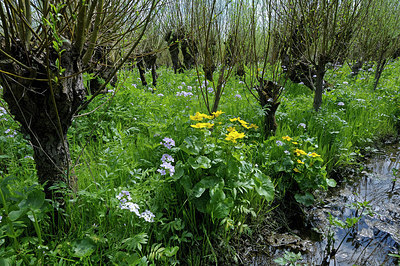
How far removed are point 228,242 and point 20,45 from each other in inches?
73.8

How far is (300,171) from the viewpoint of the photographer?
237cm

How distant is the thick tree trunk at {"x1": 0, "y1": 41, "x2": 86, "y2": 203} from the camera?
4.23ft

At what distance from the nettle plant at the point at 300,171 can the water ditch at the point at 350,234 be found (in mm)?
220

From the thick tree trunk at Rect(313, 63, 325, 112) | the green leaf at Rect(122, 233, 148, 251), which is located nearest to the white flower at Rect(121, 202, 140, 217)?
the green leaf at Rect(122, 233, 148, 251)

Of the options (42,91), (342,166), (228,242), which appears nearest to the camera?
(42,91)

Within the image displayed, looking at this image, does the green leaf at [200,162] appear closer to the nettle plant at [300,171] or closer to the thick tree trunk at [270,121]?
the nettle plant at [300,171]

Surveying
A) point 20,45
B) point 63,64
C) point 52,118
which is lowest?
point 52,118

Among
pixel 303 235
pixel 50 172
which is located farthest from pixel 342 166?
pixel 50 172

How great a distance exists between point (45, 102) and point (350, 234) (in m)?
2.62

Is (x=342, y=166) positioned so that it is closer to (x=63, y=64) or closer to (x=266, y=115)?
(x=266, y=115)

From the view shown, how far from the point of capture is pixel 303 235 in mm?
2111

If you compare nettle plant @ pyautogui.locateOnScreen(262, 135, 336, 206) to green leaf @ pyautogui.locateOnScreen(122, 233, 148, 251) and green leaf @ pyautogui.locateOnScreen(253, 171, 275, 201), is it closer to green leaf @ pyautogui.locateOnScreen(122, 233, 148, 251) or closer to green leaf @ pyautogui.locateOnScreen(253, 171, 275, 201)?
green leaf @ pyautogui.locateOnScreen(253, 171, 275, 201)

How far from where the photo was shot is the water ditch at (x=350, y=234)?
1.86 meters

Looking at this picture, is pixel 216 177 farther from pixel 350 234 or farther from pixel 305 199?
pixel 350 234
